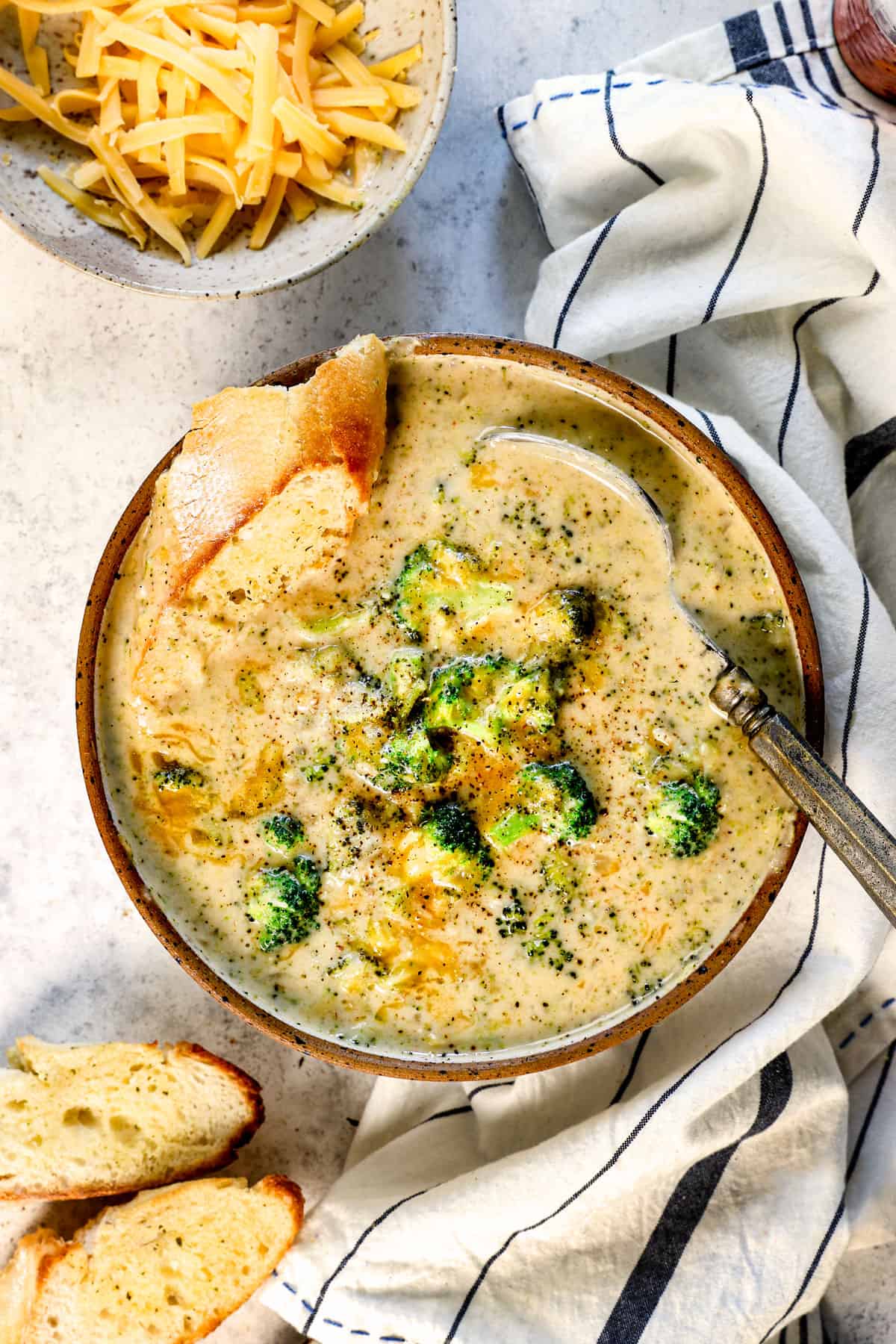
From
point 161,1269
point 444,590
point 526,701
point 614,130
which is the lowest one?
point 161,1269

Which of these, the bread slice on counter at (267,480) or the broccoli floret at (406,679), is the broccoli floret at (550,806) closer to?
the broccoli floret at (406,679)

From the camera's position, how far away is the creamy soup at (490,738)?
7.86 ft

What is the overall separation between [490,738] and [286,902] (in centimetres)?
50

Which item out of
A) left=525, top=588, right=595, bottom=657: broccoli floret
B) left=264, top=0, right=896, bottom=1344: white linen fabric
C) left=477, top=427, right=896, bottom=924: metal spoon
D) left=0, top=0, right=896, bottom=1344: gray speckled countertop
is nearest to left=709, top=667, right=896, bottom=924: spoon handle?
left=477, top=427, right=896, bottom=924: metal spoon

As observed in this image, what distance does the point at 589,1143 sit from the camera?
2766 millimetres

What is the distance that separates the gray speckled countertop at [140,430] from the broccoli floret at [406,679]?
93 centimetres

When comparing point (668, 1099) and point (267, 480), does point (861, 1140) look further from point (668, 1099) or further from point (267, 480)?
point (267, 480)

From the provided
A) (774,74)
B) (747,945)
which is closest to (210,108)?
(774,74)

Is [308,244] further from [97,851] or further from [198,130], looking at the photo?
[97,851]

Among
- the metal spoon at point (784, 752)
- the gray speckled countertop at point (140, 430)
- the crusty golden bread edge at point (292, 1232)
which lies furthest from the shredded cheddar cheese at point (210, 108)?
the crusty golden bread edge at point (292, 1232)

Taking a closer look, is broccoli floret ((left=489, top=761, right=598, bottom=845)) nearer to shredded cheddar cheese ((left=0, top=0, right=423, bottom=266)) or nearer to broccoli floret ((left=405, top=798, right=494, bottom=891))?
broccoli floret ((left=405, top=798, right=494, bottom=891))

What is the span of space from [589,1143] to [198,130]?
2290 mm

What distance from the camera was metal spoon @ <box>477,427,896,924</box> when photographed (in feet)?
6.92

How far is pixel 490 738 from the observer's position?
240cm
